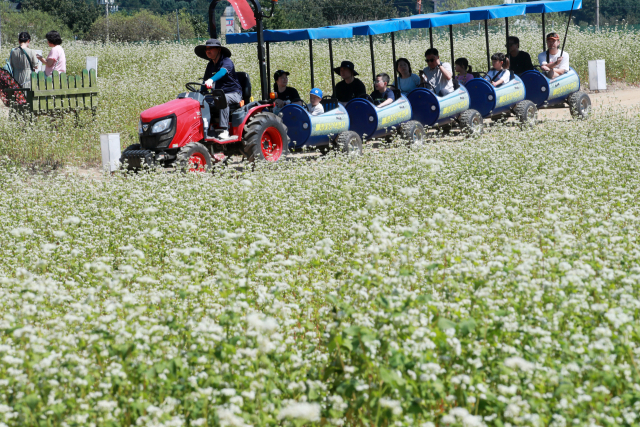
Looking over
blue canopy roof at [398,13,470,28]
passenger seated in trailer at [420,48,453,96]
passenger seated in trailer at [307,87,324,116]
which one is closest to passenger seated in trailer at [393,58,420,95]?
passenger seated in trailer at [420,48,453,96]

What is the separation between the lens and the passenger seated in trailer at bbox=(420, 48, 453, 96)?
503 inches

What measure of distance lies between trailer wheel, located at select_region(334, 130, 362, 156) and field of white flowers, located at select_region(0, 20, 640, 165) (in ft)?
13.1

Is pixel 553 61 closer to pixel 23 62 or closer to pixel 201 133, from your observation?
pixel 201 133

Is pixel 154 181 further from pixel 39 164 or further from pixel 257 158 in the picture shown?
pixel 39 164

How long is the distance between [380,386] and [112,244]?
13.8 feet

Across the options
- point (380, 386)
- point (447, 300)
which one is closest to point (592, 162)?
point (447, 300)

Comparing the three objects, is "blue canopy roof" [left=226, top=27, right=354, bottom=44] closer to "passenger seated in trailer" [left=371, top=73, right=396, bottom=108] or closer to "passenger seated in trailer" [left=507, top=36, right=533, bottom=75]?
"passenger seated in trailer" [left=371, top=73, right=396, bottom=108]

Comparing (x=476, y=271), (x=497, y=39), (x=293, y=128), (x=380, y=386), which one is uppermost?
(x=497, y=39)

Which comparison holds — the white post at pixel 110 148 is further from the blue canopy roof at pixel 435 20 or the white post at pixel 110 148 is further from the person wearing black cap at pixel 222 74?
the blue canopy roof at pixel 435 20

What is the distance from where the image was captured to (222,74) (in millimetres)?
10172

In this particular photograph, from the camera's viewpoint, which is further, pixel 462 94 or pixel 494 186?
pixel 462 94

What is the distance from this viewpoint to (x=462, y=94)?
508 inches

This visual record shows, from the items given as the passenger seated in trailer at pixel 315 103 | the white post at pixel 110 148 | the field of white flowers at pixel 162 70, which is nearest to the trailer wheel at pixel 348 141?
Answer: the passenger seated in trailer at pixel 315 103

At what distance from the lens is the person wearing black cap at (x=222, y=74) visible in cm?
1020
